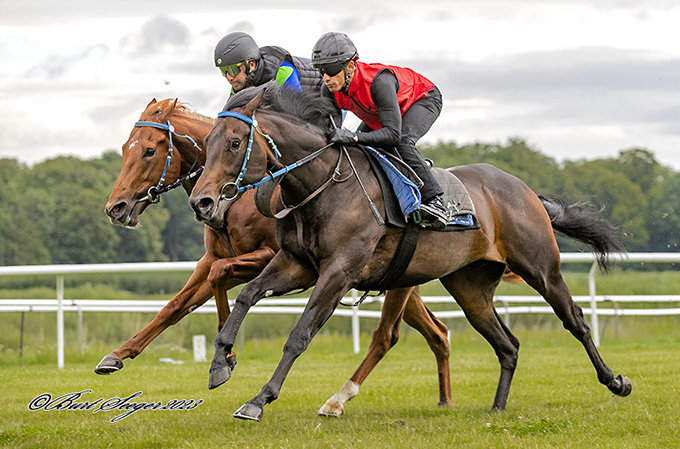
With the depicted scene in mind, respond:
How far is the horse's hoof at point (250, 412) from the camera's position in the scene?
4391 millimetres

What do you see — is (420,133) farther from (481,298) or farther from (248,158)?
(481,298)

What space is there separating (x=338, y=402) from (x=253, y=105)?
221cm

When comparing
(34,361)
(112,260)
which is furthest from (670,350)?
(112,260)

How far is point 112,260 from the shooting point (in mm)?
35719

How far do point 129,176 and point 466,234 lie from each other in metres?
2.25

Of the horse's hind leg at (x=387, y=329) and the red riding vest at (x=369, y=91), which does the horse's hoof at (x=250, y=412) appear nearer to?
the horse's hind leg at (x=387, y=329)

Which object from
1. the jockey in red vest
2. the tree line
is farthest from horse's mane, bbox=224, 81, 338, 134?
the tree line

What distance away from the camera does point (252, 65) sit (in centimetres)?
570

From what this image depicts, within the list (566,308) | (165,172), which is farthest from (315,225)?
(566,308)

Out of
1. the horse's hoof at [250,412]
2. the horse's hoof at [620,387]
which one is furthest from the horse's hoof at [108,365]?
the horse's hoof at [620,387]

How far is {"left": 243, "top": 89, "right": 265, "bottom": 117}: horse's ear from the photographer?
15.7 feet

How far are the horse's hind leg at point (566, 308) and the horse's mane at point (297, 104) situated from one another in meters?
1.83

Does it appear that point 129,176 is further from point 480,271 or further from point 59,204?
point 59,204

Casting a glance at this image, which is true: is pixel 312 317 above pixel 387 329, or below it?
above
